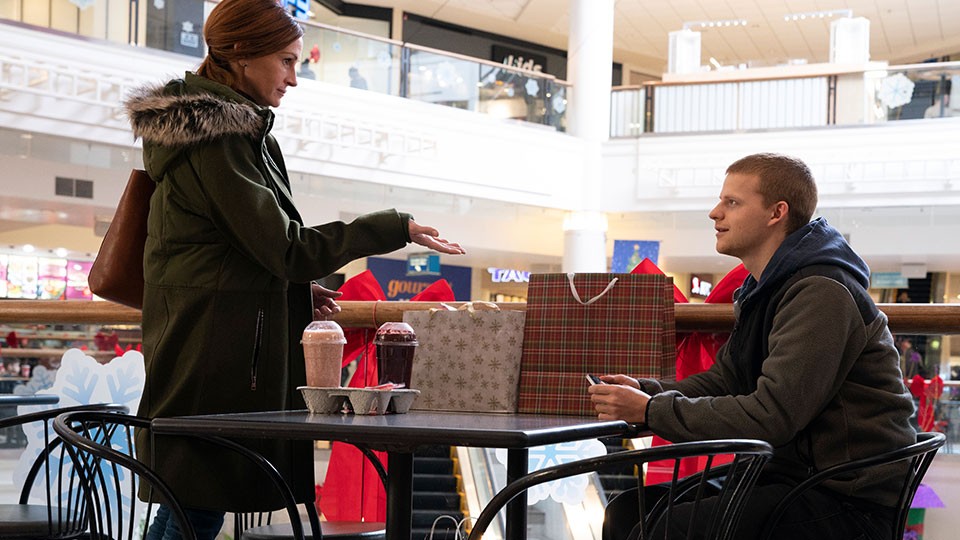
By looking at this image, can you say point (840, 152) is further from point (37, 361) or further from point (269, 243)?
point (269, 243)

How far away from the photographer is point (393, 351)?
1.71m

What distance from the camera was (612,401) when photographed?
5.53 feet

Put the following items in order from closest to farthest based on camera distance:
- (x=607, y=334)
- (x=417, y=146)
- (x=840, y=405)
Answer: (x=840, y=405), (x=607, y=334), (x=417, y=146)

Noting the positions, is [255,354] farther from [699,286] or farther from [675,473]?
[699,286]

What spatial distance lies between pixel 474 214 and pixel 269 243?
43.1ft

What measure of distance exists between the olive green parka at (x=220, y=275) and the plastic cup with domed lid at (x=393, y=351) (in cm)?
14

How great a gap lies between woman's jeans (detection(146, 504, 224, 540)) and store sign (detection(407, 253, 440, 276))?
1354 cm

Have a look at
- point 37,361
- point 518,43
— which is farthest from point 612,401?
point 518,43

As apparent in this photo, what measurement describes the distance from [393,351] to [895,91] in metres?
12.6

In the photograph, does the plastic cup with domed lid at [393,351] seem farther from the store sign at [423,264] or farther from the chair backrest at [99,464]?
the store sign at [423,264]

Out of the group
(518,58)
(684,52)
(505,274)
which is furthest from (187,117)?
(518,58)

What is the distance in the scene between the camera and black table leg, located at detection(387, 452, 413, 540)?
152 cm

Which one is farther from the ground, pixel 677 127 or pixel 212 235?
pixel 677 127

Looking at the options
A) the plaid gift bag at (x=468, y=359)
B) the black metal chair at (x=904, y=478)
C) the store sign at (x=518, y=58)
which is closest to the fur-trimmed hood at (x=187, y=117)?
the plaid gift bag at (x=468, y=359)
